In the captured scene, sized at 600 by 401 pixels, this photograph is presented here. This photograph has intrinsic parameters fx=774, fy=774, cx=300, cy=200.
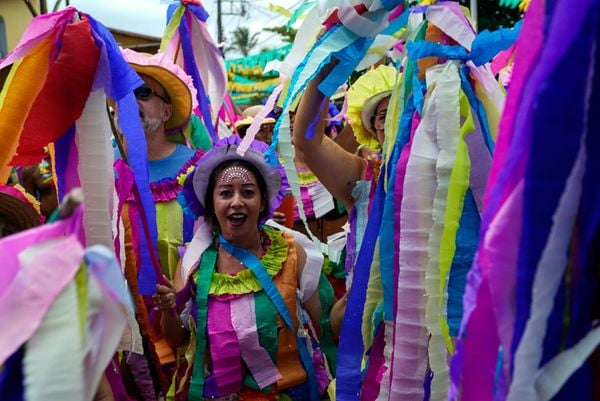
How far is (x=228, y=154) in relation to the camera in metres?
2.88

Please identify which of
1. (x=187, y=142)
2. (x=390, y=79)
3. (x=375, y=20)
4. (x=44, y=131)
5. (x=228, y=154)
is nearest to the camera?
(x=375, y=20)

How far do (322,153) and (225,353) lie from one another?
74 centimetres

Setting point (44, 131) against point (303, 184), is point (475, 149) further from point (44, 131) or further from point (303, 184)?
point (303, 184)

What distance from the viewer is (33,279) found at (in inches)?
44.6

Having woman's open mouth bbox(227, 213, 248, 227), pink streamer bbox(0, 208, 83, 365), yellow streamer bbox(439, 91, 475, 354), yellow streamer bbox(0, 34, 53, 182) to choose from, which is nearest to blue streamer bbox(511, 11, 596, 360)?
yellow streamer bbox(439, 91, 475, 354)

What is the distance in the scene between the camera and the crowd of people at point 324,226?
1.12m

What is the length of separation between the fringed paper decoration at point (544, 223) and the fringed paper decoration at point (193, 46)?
336 cm

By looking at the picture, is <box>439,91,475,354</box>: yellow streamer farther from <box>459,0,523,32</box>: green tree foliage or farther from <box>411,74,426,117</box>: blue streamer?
<box>459,0,523,32</box>: green tree foliage

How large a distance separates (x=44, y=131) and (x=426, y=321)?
3.79ft

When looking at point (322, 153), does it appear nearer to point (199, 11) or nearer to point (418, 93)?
point (418, 93)

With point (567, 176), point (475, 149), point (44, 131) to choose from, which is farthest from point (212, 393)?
point (567, 176)

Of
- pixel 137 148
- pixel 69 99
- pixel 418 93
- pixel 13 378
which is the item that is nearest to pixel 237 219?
pixel 137 148

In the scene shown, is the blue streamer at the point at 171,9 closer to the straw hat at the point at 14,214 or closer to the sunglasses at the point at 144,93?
the sunglasses at the point at 144,93

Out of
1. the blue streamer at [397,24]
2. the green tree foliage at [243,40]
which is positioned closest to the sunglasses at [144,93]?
the blue streamer at [397,24]
